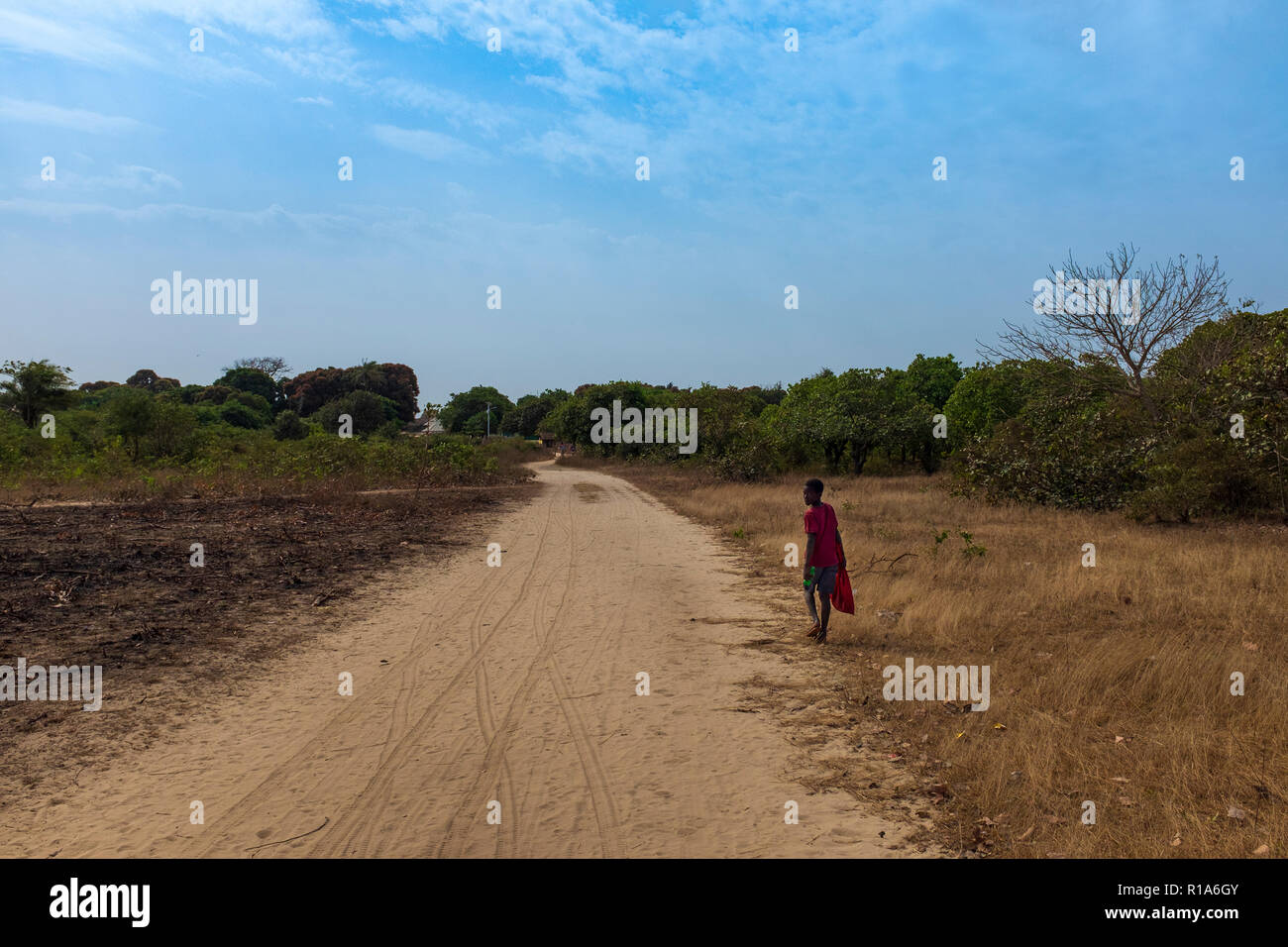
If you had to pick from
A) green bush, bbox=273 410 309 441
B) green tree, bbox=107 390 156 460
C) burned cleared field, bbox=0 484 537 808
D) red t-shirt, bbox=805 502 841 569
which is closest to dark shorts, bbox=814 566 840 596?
red t-shirt, bbox=805 502 841 569

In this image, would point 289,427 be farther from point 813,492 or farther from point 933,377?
point 813,492

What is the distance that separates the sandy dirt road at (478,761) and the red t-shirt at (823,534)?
1.25 metres

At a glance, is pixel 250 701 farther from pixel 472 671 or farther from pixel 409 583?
pixel 409 583

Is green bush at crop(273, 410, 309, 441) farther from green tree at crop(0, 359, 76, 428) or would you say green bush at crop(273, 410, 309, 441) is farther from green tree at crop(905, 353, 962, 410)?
green tree at crop(905, 353, 962, 410)

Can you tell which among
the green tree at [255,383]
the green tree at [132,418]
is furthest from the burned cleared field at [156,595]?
the green tree at [255,383]

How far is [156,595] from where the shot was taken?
10297 mm

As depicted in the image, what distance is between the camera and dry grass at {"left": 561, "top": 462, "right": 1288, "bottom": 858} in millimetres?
4258

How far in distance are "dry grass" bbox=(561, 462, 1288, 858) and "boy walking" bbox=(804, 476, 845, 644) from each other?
0.34 meters

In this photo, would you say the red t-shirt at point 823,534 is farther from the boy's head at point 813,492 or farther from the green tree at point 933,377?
the green tree at point 933,377

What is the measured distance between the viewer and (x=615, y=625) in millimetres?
9359

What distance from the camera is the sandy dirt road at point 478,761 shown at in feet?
13.4

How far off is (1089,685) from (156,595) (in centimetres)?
1068
